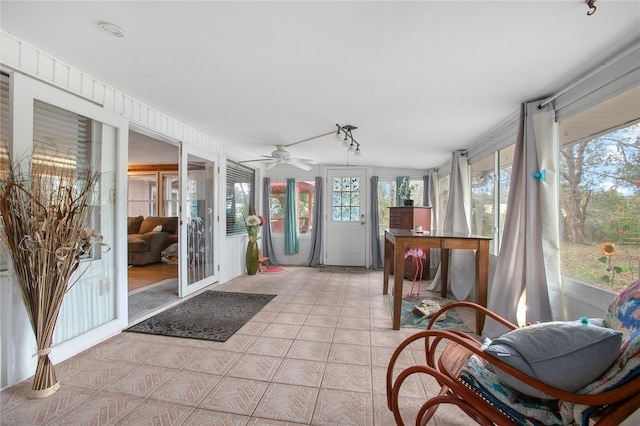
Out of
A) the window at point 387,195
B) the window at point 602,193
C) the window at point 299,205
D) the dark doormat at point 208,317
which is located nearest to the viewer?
the window at point 602,193

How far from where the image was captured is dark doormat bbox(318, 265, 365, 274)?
5.24 m

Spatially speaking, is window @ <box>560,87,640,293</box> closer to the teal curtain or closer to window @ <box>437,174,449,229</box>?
window @ <box>437,174,449,229</box>

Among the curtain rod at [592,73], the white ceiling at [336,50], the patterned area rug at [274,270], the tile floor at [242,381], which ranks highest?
the white ceiling at [336,50]

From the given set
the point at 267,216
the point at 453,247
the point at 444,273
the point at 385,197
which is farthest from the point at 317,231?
the point at 453,247

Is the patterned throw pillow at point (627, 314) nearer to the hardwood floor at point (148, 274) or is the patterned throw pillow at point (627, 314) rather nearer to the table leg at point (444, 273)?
the table leg at point (444, 273)

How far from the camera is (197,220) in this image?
12.4ft

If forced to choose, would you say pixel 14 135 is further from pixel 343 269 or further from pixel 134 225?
pixel 134 225

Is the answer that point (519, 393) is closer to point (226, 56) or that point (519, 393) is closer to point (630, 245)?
point (630, 245)

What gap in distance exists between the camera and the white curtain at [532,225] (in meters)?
2.13

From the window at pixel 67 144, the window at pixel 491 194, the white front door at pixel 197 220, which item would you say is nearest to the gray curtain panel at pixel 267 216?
the white front door at pixel 197 220

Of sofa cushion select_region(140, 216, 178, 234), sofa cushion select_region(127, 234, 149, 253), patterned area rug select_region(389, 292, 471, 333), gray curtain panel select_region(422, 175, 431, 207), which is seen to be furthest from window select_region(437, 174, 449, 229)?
sofa cushion select_region(127, 234, 149, 253)

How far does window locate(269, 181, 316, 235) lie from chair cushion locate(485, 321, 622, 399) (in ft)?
16.6

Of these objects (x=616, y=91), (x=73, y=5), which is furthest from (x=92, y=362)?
(x=616, y=91)

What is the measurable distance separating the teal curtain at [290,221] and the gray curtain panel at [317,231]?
15.3 inches
